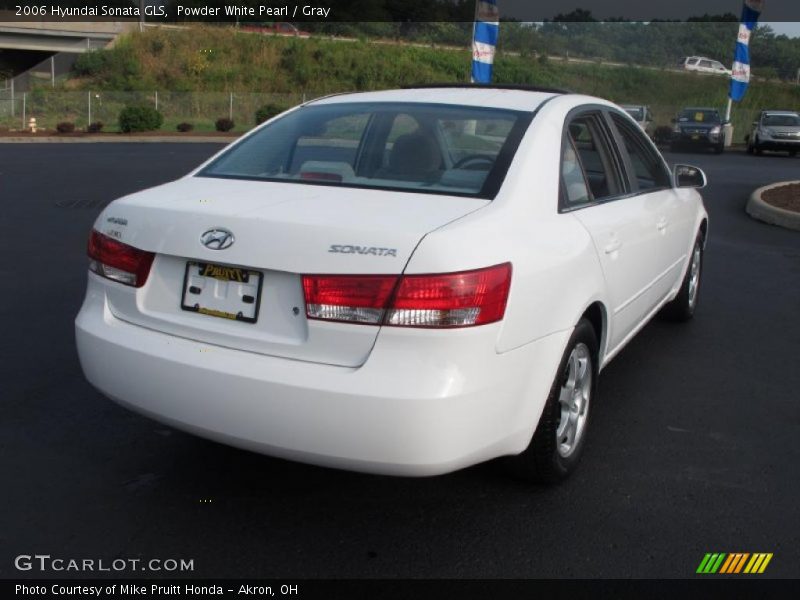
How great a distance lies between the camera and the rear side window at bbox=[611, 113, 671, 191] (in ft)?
16.1

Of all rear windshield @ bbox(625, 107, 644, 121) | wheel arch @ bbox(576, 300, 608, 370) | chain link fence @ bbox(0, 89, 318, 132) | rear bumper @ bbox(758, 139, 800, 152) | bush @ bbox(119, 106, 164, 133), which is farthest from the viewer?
chain link fence @ bbox(0, 89, 318, 132)

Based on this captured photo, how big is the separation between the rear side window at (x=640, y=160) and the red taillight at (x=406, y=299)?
7.01ft

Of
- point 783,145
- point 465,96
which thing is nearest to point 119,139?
point 783,145

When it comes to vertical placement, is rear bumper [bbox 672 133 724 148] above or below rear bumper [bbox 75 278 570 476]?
below

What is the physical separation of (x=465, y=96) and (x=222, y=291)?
1.78m

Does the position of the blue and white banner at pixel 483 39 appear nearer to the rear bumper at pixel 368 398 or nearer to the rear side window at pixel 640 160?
the rear side window at pixel 640 160

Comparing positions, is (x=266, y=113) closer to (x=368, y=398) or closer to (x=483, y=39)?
(x=483, y=39)

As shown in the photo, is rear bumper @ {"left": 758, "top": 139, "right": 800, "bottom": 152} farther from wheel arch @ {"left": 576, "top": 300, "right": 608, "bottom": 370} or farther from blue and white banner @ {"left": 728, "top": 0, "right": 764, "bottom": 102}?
wheel arch @ {"left": 576, "top": 300, "right": 608, "bottom": 370}

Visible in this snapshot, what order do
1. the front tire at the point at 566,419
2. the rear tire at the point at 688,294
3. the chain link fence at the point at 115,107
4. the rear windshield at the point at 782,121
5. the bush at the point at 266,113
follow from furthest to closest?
the chain link fence at the point at 115,107 < the bush at the point at 266,113 < the rear windshield at the point at 782,121 < the rear tire at the point at 688,294 < the front tire at the point at 566,419

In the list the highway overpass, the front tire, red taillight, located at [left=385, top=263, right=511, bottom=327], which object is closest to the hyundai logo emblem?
red taillight, located at [left=385, top=263, right=511, bottom=327]

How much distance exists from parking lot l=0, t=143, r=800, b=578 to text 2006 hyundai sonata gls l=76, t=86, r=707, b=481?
12.7 inches

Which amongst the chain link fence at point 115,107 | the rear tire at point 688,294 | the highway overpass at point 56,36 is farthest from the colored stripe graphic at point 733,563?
the highway overpass at point 56,36

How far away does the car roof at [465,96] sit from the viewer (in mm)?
4188

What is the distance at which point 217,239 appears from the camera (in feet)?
10.4
